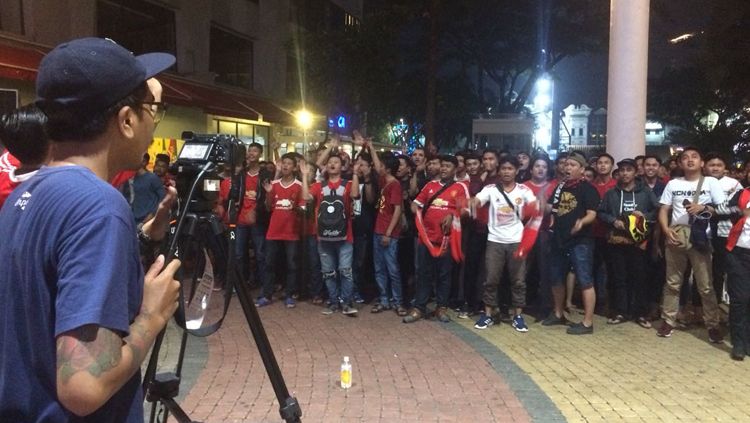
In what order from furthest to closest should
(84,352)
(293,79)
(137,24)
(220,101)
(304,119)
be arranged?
(293,79), (304,119), (220,101), (137,24), (84,352)

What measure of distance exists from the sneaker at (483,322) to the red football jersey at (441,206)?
1.03 metres

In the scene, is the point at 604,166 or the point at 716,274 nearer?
the point at 716,274

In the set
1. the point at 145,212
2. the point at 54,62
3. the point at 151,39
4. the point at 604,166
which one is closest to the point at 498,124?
the point at 151,39

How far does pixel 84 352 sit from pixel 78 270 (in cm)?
16

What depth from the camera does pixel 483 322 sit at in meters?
7.25

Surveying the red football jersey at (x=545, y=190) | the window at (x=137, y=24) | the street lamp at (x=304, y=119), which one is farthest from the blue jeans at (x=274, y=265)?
the street lamp at (x=304, y=119)

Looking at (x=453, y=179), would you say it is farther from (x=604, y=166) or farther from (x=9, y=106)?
(x=9, y=106)

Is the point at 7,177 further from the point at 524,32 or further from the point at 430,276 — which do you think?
the point at 524,32

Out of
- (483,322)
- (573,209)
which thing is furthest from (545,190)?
(483,322)

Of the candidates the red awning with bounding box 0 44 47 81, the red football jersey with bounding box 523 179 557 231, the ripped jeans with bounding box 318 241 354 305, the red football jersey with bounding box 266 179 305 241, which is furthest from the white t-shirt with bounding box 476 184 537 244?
the red awning with bounding box 0 44 47 81

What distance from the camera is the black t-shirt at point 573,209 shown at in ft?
23.3

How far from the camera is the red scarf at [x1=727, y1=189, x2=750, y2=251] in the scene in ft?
19.9

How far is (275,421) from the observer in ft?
14.6

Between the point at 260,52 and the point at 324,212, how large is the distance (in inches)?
725
